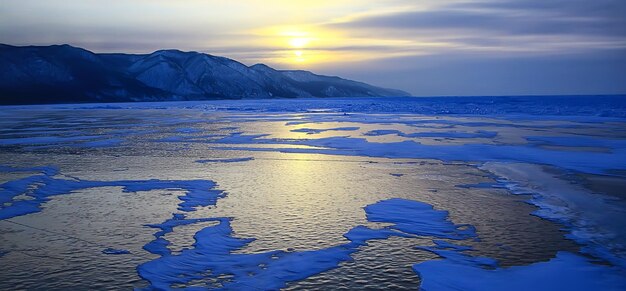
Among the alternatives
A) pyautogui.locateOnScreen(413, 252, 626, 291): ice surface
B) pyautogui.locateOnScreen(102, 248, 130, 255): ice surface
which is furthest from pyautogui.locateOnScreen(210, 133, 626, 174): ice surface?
pyautogui.locateOnScreen(102, 248, 130, 255): ice surface

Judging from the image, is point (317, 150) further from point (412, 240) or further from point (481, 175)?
point (412, 240)

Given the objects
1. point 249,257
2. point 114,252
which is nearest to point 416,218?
point 249,257

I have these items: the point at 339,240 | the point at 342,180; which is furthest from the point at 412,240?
the point at 342,180

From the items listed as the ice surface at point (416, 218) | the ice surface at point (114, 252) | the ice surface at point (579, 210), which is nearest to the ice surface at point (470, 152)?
the ice surface at point (579, 210)

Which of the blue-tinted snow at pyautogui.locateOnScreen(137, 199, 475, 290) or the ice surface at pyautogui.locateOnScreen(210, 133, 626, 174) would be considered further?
the ice surface at pyautogui.locateOnScreen(210, 133, 626, 174)

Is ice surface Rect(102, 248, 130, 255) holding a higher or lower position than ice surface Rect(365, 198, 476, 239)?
lower

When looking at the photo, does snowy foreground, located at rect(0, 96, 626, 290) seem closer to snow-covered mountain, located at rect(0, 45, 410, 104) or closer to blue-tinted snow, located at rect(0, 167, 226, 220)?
blue-tinted snow, located at rect(0, 167, 226, 220)

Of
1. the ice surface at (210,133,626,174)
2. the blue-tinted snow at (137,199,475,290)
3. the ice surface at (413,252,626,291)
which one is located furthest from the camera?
the ice surface at (210,133,626,174)

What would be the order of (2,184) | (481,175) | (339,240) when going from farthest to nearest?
(481,175)
(2,184)
(339,240)
